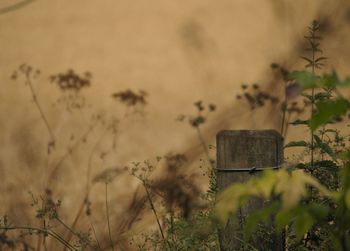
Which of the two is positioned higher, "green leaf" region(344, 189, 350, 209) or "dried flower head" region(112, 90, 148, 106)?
"dried flower head" region(112, 90, 148, 106)

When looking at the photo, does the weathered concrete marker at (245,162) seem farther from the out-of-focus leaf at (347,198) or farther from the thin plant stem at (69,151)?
the thin plant stem at (69,151)

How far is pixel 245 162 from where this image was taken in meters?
2.27

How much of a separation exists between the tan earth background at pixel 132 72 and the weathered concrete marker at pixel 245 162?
3.40 feet

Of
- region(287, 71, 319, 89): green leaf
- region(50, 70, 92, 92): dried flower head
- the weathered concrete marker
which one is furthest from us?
region(50, 70, 92, 92): dried flower head

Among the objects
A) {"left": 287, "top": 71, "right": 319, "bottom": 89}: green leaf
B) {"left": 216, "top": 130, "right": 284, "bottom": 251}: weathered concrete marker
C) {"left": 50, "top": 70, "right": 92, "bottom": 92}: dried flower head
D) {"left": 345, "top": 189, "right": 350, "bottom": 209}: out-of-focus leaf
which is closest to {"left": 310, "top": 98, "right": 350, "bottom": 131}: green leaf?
{"left": 287, "top": 71, "right": 319, "bottom": 89}: green leaf

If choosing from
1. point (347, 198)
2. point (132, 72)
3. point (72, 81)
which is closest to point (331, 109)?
point (347, 198)

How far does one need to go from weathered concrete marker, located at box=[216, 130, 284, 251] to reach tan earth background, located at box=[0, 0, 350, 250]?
3.40 ft

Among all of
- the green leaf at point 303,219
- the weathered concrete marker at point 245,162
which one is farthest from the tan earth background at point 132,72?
the green leaf at point 303,219

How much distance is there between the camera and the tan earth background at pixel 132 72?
3.34m

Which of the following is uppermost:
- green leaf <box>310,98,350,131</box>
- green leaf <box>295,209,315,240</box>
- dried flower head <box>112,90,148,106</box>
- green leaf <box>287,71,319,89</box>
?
dried flower head <box>112,90,148,106</box>

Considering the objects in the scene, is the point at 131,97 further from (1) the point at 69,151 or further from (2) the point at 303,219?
(2) the point at 303,219

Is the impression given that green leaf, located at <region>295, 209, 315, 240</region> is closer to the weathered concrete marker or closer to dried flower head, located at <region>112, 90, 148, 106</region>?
the weathered concrete marker

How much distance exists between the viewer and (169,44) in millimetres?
3346

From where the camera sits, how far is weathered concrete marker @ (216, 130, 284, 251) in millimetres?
2260
